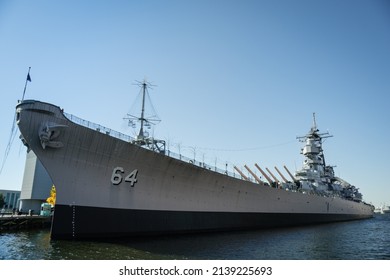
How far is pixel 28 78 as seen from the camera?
46.9 ft

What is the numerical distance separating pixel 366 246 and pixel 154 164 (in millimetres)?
12265

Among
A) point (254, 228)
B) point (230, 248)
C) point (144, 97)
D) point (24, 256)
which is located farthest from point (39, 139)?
point (254, 228)

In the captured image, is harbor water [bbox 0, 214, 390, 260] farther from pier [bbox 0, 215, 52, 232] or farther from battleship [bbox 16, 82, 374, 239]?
pier [bbox 0, 215, 52, 232]

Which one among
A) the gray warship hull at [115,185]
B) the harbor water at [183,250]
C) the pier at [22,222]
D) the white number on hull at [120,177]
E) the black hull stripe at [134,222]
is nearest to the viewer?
the harbor water at [183,250]

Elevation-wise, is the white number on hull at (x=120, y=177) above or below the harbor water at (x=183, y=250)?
above

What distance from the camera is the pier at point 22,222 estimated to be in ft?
67.2

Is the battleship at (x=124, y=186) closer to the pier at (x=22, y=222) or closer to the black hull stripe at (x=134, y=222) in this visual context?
the black hull stripe at (x=134, y=222)

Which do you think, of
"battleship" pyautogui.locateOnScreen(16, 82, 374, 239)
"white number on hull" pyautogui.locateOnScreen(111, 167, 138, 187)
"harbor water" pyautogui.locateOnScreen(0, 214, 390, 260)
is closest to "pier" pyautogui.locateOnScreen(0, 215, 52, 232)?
"harbor water" pyautogui.locateOnScreen(0, 214, 390, 260)

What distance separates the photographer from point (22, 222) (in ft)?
70.4

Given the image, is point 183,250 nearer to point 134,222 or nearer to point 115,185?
point 134,222

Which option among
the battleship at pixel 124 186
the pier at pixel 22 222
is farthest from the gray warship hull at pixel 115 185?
the pier at pixel 22 222

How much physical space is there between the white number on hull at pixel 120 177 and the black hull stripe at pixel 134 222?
59.1 inches

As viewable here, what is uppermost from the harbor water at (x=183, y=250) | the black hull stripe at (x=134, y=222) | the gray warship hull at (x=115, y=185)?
the gray warship hull at (x=115, y=185)

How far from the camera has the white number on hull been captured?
49.8 ft
